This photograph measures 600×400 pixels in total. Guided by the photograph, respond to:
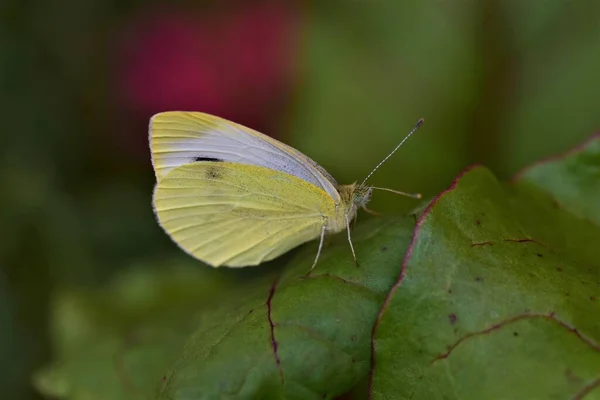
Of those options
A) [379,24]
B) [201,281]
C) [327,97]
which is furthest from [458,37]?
[201,281]

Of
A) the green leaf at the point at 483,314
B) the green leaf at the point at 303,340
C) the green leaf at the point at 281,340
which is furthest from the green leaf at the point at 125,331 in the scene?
the green leaf at the point at 483,314

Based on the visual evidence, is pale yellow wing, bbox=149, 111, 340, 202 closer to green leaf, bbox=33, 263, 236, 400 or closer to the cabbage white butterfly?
the cabbage white butterfly

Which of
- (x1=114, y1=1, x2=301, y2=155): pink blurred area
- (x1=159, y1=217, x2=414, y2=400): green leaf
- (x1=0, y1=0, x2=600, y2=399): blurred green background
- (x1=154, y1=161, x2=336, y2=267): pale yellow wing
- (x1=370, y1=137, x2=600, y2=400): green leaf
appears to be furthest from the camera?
(x1=114, y1=1, x2=301, y2=155): pink blurred area

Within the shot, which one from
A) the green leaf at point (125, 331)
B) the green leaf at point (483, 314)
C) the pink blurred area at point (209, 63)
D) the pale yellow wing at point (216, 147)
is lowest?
the green leaf at point (125, 331)

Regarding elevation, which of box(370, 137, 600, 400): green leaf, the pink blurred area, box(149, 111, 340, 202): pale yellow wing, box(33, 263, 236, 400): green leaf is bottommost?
box(33, 263, 236, 400): green leaf

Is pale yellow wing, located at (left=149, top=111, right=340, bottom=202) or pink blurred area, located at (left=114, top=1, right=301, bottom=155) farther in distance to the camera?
pink blurred area, located at (left=114, top=1, right=301, bottom=155)

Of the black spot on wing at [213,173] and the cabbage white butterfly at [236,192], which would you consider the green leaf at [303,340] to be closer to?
the cabbage white butterfly at [236,192]

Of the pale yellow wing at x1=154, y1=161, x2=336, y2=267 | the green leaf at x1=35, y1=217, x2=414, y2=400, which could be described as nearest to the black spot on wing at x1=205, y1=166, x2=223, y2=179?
the pale yellow wing at x1=154, y1=161, x2=336, y2=267
